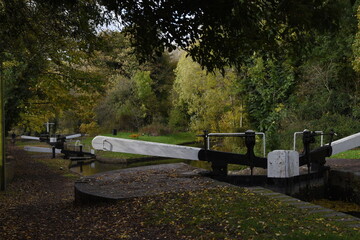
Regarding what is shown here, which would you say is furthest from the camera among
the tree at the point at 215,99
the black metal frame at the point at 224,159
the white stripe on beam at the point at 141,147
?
the tree at the point at 215,99

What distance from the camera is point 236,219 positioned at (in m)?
5.26

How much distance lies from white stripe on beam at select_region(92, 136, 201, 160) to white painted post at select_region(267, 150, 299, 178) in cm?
181

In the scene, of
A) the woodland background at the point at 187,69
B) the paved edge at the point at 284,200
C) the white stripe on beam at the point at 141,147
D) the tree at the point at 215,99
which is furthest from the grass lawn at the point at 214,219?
the tree at the point at 215,99

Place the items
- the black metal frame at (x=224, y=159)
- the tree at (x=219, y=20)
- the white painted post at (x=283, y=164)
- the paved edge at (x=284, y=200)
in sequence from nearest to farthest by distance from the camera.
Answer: the tree at (x=219, y=20), the paved edge at (x=284, y=200), the white painted post at (x=283, y=164), the black metal frame at (x=224, y=159)

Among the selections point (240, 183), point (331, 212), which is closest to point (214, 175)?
point (240, 183)

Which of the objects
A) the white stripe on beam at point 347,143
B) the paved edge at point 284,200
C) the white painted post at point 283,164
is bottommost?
the paved edge at point 284,200

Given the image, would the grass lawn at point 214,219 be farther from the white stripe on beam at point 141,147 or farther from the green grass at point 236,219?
the white stripe on beam at point 141,147

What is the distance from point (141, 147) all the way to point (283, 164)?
10.6ft

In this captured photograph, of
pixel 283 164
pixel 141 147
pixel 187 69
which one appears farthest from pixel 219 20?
pixel 187 69

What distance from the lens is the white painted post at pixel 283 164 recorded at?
841 centimetres

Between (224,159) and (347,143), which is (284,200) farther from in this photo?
(347,143)

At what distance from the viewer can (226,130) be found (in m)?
24.2

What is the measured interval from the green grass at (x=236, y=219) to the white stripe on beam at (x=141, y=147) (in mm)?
2568

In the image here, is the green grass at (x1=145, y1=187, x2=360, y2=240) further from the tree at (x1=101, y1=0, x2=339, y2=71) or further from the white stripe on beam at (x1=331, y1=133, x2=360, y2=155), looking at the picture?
the white stripe on beam at (x1=331, y1=133, x2=360, y2=155)
